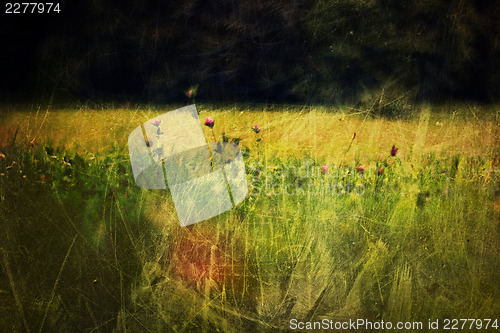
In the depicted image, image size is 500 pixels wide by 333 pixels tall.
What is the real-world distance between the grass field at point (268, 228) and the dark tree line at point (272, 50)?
16cm

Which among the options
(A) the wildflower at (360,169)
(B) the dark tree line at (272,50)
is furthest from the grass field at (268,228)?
(B) the dark tree line at (272,50)

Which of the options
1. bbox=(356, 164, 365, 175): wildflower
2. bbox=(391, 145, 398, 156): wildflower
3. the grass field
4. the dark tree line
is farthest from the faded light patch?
bbox=(391, 145, 398, 156): wildflower

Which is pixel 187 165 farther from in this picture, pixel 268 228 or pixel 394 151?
pixel 394 151

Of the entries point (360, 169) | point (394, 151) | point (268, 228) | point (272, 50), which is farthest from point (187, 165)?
point (394, 151)

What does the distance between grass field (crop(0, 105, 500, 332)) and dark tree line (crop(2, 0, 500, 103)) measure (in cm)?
16

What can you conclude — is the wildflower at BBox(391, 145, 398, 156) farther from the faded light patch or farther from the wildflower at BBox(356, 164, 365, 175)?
the faded light patch

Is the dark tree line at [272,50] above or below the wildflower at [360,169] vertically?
above

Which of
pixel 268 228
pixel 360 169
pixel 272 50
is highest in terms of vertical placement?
pixel 272 50

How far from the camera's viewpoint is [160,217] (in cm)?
230

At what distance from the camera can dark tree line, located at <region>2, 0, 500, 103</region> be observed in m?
2.26

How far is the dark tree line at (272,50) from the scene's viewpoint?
226 cm

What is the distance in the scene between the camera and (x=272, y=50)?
2.30m

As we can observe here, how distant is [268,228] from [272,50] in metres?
1.23

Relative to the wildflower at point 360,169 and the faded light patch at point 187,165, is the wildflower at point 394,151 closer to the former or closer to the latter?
the wildflower at point 360,169
